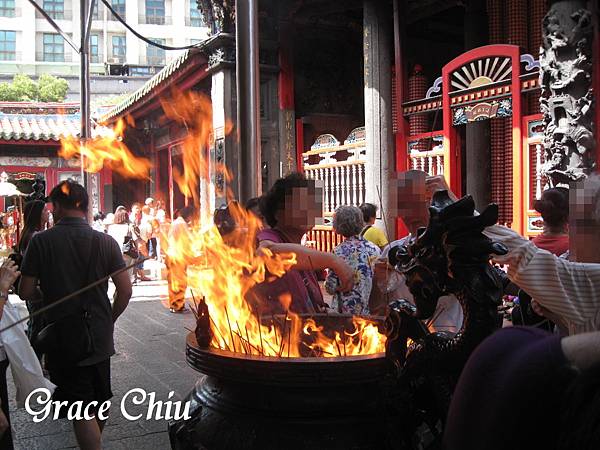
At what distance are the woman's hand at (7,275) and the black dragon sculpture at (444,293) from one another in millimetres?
1884

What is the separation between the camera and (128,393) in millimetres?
4828

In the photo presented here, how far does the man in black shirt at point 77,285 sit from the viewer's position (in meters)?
3.26

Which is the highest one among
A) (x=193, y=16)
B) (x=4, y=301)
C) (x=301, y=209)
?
(x=193, y=16)

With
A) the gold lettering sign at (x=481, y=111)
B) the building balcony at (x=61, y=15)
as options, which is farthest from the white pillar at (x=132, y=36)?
the gold lettering sign at (x=481, y=111)

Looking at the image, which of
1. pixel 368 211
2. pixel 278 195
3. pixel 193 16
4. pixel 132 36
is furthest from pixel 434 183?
pixel 132 36

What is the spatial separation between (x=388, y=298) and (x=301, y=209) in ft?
2.67

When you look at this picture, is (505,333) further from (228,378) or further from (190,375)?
(190,375)

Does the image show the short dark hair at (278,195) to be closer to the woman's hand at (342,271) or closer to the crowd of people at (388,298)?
the crowd of people at (388,298)

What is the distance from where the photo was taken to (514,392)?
0.89 m

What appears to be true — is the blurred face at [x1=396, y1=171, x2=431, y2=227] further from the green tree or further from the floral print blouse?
the green tree

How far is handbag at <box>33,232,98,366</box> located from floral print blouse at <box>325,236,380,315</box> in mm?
1651

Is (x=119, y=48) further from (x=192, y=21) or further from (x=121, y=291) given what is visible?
(x=121, y=291)

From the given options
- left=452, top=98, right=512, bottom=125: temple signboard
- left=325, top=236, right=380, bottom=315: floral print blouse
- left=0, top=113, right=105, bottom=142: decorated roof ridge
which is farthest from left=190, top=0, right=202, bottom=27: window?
left=325, top=236, right=380, bottom=315: floral print blouse

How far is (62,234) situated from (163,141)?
42.5ft
